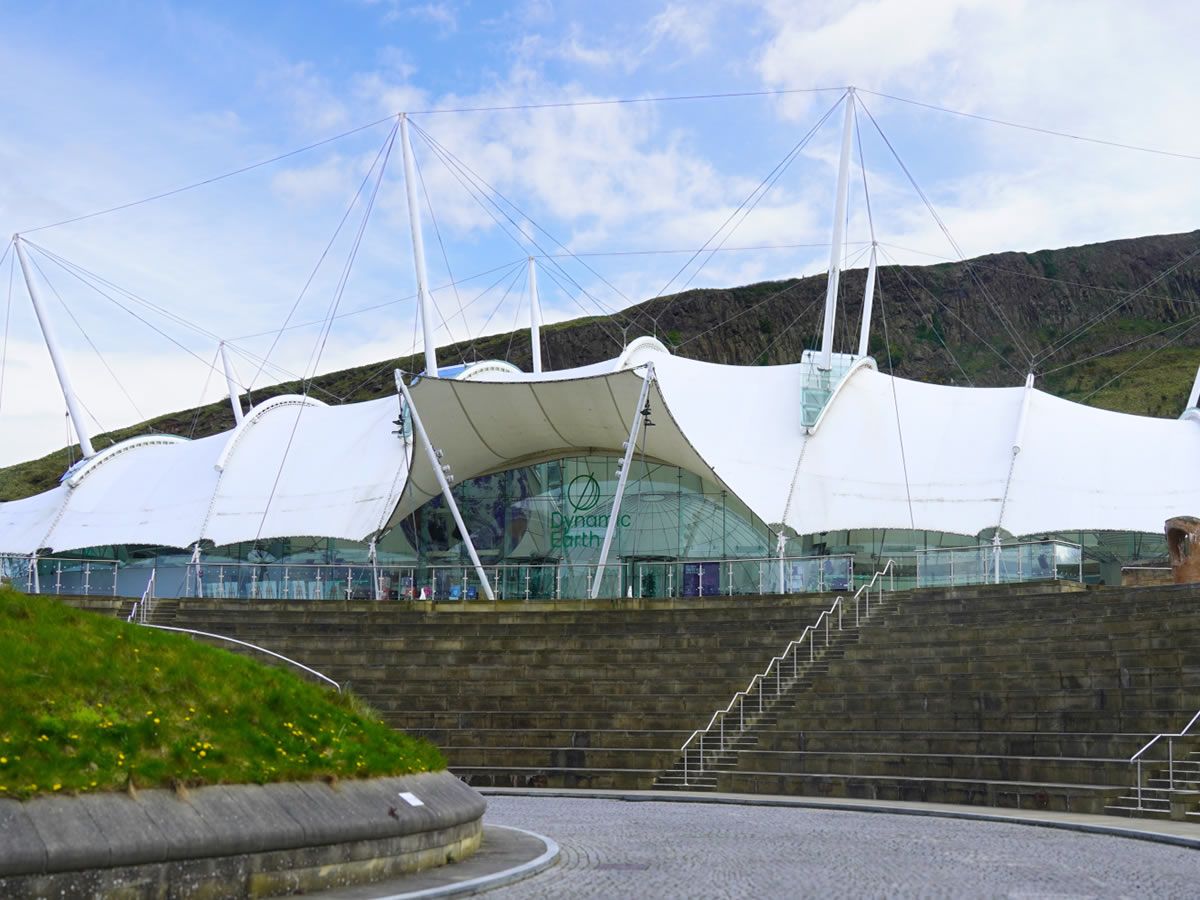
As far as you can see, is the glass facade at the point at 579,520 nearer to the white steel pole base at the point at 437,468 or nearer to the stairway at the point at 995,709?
the white steel pole base at the point at 437,468

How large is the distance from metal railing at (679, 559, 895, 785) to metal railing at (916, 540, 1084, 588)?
1.57 meters

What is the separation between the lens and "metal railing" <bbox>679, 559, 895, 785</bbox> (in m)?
22.2

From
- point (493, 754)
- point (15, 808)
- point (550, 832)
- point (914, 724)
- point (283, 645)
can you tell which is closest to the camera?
point (15, 808)

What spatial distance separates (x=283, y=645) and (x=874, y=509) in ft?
54.0

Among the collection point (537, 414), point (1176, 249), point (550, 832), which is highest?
point (1176, 249)

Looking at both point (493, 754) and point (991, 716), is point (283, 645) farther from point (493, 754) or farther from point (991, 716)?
point (991, 716)

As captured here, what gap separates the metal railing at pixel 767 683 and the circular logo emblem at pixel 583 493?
11.9 meters

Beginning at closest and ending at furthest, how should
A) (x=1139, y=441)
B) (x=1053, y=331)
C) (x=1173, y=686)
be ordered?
(x=1173, y=686), (x=1139, y=441), (x=1053, y=331)

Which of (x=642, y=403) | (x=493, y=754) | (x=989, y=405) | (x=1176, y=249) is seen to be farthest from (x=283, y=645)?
(x=1176, y=249)

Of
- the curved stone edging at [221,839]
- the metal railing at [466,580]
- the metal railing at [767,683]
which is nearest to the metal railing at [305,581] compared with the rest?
the metal railing at [466,580]

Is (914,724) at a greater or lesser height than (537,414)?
lesser

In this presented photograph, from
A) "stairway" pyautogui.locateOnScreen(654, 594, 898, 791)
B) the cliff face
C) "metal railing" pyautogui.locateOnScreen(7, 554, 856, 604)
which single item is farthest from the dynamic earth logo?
the cliff face

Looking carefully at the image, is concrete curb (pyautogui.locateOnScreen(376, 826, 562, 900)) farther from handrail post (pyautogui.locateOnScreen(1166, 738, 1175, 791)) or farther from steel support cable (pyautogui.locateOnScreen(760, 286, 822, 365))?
steel support cable (pyautogui.locateOnScreen(760, 286, 822, 365))

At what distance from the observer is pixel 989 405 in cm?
4103
